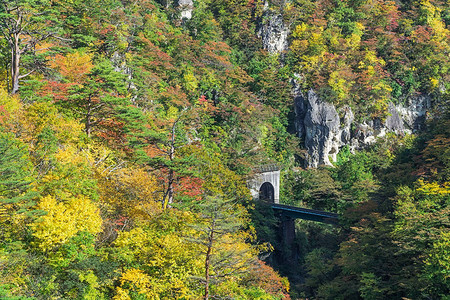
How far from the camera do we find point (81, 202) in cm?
1488

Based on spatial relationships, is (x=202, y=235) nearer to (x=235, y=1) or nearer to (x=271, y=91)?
(x=271, y=91)

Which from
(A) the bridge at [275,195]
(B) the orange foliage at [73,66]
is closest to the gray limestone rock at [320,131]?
(A) the bridge at [275,195]

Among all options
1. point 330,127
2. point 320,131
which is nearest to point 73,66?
point 320,131

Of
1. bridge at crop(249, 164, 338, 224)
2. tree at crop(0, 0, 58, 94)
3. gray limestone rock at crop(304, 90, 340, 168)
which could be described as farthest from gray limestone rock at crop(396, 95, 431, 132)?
tree at crop(0, 0, 58, 94)

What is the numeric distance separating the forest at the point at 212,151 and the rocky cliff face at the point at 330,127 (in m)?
0.31

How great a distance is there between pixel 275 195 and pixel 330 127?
9.81 meters

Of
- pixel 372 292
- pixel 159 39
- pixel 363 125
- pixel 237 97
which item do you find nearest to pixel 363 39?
pixel 363 125

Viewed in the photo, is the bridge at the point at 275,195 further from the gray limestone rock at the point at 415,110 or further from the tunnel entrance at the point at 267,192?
the gray limestone rock at the point at 415,110

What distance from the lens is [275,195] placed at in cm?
3912

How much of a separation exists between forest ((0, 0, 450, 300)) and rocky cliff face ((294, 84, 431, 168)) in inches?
12.4

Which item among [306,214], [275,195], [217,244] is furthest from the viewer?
[275,195]

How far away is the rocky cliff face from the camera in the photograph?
4297 cm

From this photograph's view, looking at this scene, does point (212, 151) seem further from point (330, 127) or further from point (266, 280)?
point (330, 127)

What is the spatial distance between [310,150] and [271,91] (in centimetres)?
759
